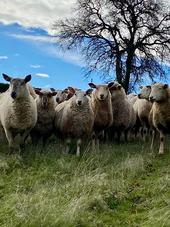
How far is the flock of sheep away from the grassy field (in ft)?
3.44

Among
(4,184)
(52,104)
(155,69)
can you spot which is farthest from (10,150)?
(155,69)

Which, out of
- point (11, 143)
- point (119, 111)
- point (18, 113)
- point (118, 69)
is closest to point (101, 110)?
point (119, 111)

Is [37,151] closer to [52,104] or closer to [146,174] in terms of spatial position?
[52,104]

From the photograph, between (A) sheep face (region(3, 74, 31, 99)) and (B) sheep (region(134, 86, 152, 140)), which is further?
(B) sheep (region(134, 86, 152, 140))

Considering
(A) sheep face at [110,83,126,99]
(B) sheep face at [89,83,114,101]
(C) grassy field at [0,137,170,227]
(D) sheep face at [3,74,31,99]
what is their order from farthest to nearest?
(A) sheep face at [110,83,126,99], (B) sheep face at [89,83,114,101], (D) sheep face at [3,74,31,99], (C) grassy field at [0,137,170,227]

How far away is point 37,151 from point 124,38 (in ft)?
112

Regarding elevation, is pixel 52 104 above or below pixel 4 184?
above

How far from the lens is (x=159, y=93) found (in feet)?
51.2

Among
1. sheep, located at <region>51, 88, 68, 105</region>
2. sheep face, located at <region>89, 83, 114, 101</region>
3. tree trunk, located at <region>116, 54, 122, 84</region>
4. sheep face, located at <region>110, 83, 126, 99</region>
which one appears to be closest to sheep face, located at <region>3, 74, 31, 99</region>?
sheep face, located at <region>89, 83, 114, 101</region>

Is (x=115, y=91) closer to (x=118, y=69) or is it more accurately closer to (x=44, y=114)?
(x=44, y=114)

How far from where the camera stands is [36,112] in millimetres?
14945

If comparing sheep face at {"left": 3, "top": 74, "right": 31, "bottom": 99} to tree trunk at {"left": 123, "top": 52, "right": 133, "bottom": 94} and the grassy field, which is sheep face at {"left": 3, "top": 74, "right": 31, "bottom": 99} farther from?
tree trunk at {"left": 123, "top": 52, "right": 133, "bottom": 94}

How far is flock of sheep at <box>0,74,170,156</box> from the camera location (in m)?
14.5

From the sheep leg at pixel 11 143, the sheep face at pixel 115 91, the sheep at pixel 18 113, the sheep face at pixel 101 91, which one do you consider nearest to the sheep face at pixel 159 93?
the sheep face at pixel 101 91
